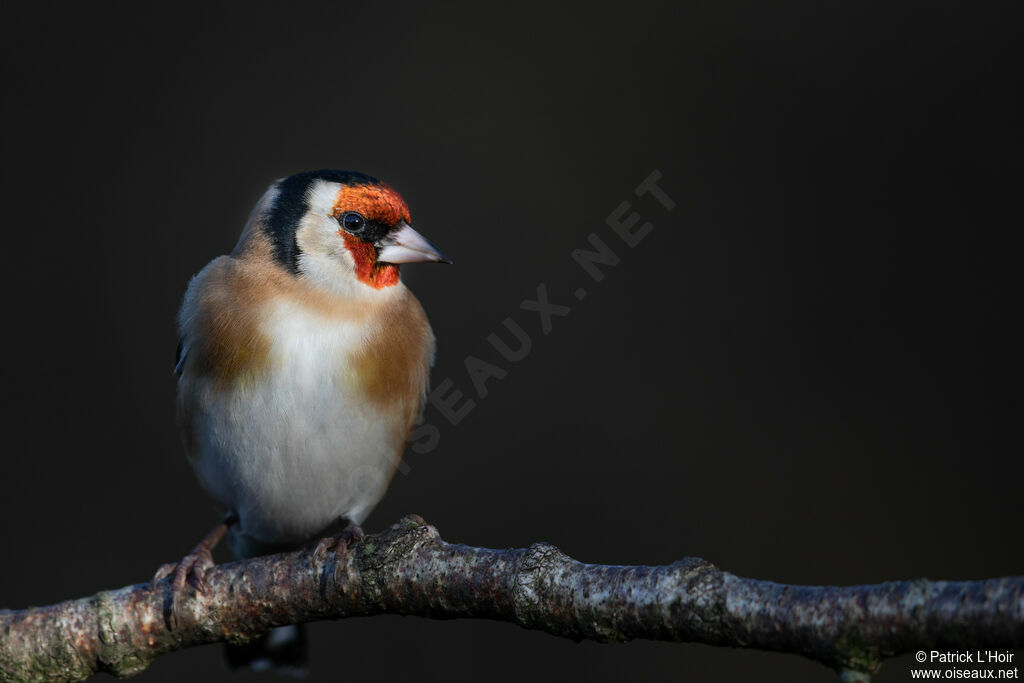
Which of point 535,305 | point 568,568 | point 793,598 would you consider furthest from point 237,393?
point 535,305

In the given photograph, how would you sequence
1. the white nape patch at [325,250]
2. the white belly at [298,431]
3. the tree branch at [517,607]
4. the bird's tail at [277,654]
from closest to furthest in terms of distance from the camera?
the tree branch at [517,607]
the white belly at [298,431]
the white nape patch at [325,250]
the bird's tail at [277,654]

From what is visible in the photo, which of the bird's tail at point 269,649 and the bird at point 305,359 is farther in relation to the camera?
the bird's tail at point 269,649

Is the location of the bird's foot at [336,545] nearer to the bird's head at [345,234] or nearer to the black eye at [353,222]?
the bird's head at [345,234]

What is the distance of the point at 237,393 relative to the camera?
217 cm

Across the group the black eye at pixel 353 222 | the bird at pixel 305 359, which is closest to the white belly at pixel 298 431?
the bird at pixel 305 359

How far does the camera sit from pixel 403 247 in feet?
7.56

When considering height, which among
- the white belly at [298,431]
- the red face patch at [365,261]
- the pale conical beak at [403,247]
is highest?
the pale conical beak at [403,247]

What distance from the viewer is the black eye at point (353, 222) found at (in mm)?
2293

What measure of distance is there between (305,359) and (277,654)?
0.96 metres

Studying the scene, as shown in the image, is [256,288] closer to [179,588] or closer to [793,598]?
[179,588]

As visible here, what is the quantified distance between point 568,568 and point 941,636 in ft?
1.85

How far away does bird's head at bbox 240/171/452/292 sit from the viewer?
2285 millimetres

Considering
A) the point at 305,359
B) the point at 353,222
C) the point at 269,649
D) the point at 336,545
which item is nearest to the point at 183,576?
the point at 336,545

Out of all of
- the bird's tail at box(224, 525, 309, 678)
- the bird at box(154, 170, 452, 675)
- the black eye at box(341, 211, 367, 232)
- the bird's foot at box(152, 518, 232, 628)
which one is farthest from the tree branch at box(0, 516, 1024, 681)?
the black eye at box(341, 211, 367, 232)
